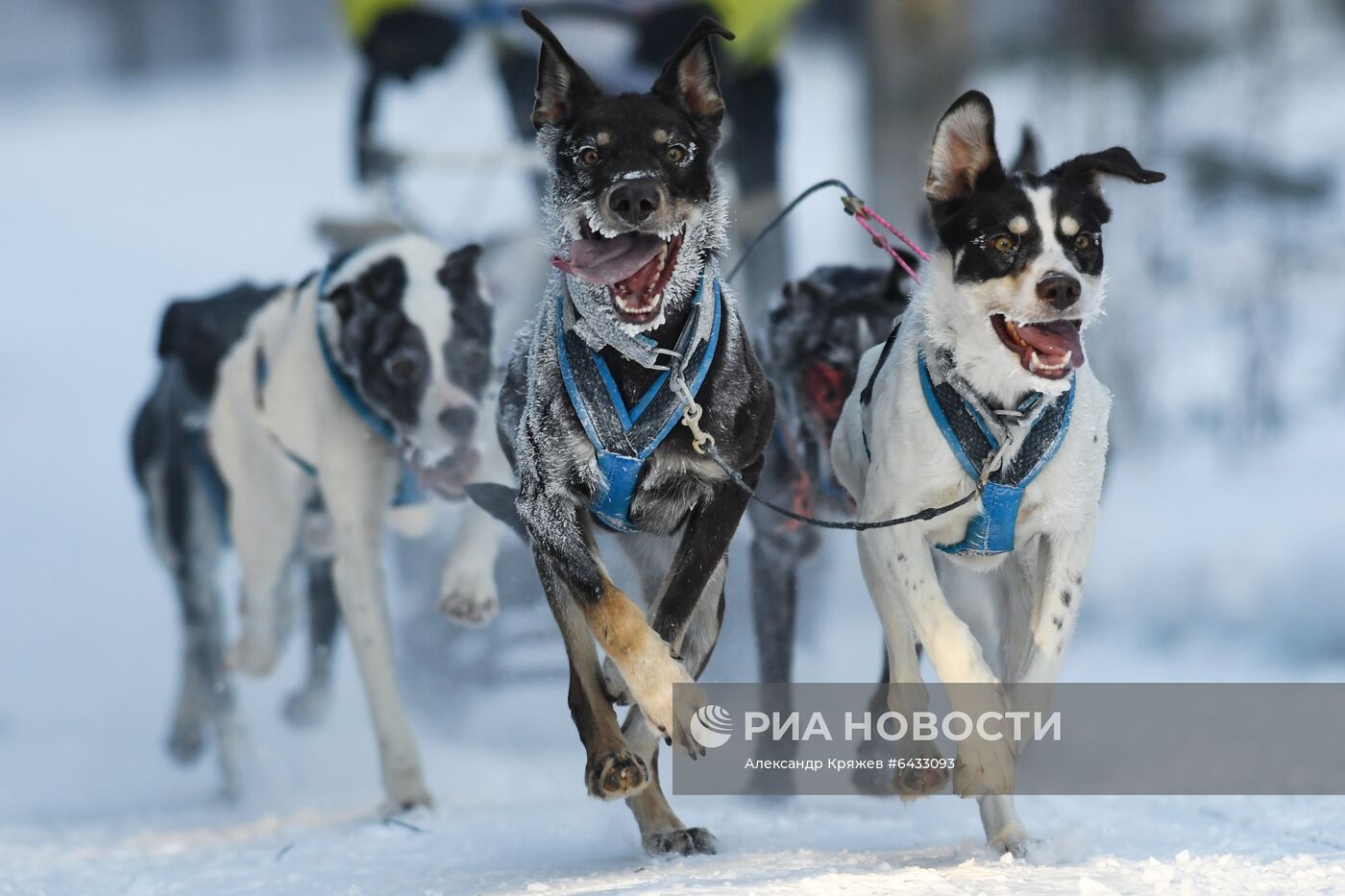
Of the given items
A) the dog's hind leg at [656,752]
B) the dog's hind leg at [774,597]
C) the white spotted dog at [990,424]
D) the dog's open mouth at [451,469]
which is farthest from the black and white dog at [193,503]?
the white spotted dog at [990,424]

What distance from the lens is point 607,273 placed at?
9.48 feet

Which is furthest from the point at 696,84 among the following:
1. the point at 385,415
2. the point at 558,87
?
the point at 385,415

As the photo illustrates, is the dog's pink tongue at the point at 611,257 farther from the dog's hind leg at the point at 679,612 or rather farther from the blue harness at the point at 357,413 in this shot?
the blue harness at the point at 357,413

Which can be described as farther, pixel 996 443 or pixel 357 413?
pixel 357 413

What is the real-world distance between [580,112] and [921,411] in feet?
2.55

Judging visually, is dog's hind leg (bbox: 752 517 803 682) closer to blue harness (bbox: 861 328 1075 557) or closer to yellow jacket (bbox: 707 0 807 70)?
blue harness (bbox: 861 328 1075 557)

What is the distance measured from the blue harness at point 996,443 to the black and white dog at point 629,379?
0.31 m

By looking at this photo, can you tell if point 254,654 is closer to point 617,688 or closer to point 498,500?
point 498,500

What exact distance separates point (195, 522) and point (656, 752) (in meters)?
2.51

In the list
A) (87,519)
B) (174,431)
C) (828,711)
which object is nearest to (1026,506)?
(828,711)

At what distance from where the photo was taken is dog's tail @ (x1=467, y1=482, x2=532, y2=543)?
3.59m

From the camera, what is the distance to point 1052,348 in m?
2.93

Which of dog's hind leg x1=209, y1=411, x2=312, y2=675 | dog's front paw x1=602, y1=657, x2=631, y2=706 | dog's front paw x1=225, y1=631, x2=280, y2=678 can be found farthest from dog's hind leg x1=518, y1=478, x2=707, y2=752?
dog's front paw x1=225, y1=631, x2=280, y2=678

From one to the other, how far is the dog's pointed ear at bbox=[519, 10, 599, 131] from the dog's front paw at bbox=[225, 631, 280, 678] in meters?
2.14
